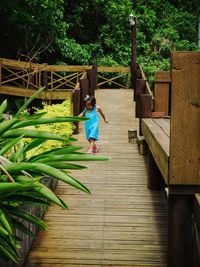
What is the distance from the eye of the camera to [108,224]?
457 centimetres

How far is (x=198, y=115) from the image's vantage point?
302 cm

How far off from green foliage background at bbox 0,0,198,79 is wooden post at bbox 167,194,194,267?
16.4m

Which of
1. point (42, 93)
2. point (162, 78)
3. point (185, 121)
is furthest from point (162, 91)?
point (42, 93)

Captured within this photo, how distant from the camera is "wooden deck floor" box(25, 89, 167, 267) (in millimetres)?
3791

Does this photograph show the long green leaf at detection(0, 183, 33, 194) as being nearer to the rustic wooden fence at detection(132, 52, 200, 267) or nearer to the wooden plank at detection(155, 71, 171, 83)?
the rustic wooden fence at detection(132, 52, 200, 267)

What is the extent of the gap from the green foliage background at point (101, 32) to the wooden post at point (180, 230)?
16409 millimetres

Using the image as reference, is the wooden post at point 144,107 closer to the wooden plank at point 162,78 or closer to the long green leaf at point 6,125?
the wooden plank at point 162,78

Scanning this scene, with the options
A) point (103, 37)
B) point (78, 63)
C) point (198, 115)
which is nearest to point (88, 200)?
point (198, 115)

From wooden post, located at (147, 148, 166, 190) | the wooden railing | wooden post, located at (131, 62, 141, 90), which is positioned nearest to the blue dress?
wooden post, located at (147, 148, 166, 190)

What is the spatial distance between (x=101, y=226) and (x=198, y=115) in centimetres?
188

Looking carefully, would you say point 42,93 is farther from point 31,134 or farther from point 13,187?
point 13,187

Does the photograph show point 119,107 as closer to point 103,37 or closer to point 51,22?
point 51,22

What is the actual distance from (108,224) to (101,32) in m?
18.9

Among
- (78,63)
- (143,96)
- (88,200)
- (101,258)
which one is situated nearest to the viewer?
(101,258)
